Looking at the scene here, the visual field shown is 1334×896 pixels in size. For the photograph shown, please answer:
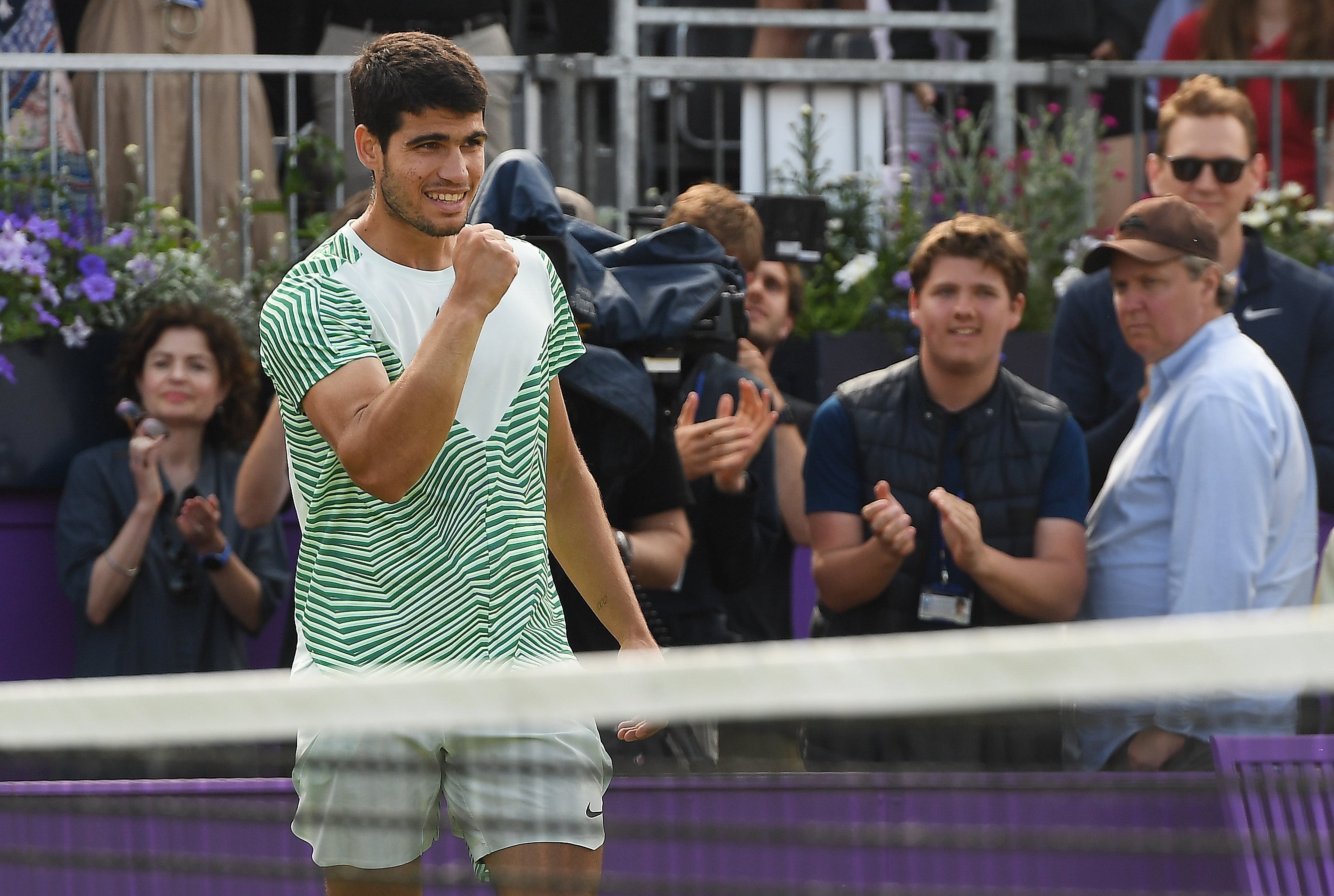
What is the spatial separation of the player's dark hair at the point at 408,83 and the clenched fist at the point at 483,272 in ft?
0.86

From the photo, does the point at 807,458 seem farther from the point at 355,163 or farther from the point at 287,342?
the point at 355,163

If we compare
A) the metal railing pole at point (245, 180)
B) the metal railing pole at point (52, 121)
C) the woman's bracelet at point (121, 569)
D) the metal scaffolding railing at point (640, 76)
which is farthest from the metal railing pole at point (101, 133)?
the woman's bracelet at point (121, 569)

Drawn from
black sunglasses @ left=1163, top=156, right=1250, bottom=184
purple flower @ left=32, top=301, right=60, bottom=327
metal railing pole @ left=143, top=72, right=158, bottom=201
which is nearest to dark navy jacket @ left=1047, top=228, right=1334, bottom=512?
black sunglasses @ left=1163, top=156, right=1250, bottom=184

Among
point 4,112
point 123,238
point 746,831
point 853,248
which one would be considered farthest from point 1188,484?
point 4,112

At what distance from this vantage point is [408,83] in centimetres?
283

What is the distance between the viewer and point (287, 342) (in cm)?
277

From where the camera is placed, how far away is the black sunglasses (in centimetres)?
514

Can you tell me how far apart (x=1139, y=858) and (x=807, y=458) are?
1883 millimetres

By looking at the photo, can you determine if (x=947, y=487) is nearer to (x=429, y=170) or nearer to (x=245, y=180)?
(x=429, y=170)

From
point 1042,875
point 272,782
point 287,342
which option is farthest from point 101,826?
point 1042,875

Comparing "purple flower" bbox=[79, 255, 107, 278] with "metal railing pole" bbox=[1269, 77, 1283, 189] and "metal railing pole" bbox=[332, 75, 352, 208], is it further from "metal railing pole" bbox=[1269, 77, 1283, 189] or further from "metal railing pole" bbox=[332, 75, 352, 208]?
"metal railing pole" bbox=[1269, 77, 1283, 189]

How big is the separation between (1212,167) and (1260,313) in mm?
457

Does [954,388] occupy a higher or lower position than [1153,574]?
higher

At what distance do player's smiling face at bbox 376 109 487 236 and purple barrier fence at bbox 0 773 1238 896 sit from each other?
96 cm
